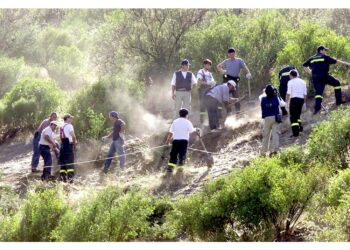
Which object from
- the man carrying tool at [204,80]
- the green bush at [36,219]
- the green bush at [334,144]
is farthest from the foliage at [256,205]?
the man carrying tool at [204,80]

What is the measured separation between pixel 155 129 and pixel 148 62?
5.72m

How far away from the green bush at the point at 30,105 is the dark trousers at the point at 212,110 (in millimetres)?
6488

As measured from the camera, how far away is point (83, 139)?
21375mm

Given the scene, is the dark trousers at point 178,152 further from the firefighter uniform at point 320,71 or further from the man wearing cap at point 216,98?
the firefighter uniform at point 320,71

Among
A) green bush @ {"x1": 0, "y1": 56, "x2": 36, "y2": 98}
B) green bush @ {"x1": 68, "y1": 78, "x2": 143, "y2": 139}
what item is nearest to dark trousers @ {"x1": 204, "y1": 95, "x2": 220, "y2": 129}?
green bush @ {"x1": 68, "y1": 78, "x2": 143, "y2": 139}

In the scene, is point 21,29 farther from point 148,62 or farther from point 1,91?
point 148,62

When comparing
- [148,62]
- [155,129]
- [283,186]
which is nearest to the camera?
[283,186]

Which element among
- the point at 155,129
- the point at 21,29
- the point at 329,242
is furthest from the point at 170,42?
the point at 329,242

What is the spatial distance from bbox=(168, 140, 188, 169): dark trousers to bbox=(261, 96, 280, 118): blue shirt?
173 cm

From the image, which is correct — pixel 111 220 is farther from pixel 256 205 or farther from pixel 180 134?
pixel 180 134

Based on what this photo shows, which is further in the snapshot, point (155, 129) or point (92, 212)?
point (155, 129)

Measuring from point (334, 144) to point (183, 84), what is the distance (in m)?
4.70

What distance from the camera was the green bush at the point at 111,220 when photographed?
1375 cm

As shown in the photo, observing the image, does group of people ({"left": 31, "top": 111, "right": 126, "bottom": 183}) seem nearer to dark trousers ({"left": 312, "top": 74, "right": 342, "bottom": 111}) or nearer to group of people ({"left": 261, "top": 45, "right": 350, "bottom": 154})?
group of people ({"left": 261, "top": 45, "right": 350, "bottom": 154})
